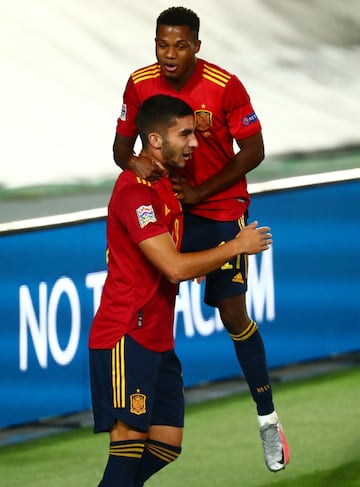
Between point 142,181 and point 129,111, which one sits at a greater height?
point 129,111

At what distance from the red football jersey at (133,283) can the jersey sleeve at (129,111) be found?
793 mm

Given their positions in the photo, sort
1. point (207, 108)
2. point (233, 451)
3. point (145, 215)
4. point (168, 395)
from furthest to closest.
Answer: point (233, 451)
point (207, 108)
point (168, 395)
point (145, 215)

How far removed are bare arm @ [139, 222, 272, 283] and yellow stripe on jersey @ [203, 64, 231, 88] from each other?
1028 millimetres

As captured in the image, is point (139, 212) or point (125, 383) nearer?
point (139, 212)

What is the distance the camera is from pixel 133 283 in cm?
447

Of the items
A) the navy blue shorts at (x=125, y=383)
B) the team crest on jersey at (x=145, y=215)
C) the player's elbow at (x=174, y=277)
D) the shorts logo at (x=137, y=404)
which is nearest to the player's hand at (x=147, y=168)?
the team crest on jersey at (x=145, y=215)

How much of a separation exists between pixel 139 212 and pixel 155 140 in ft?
0.86

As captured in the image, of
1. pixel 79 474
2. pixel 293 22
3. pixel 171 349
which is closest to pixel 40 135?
pixel 293 22

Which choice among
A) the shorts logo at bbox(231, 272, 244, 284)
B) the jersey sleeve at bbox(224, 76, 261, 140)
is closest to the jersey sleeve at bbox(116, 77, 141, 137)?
the jersey sleeve at bbox(224, 76, 261, 140)

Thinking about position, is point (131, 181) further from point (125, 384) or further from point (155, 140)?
point (125, 384)

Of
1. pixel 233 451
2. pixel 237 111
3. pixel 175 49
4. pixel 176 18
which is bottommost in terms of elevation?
pixel 233 451

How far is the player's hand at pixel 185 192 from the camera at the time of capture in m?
5.22

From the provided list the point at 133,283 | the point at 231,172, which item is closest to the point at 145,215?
the point at 133,283

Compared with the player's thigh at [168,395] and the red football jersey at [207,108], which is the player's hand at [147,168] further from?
the red football jersey at [207,108]
